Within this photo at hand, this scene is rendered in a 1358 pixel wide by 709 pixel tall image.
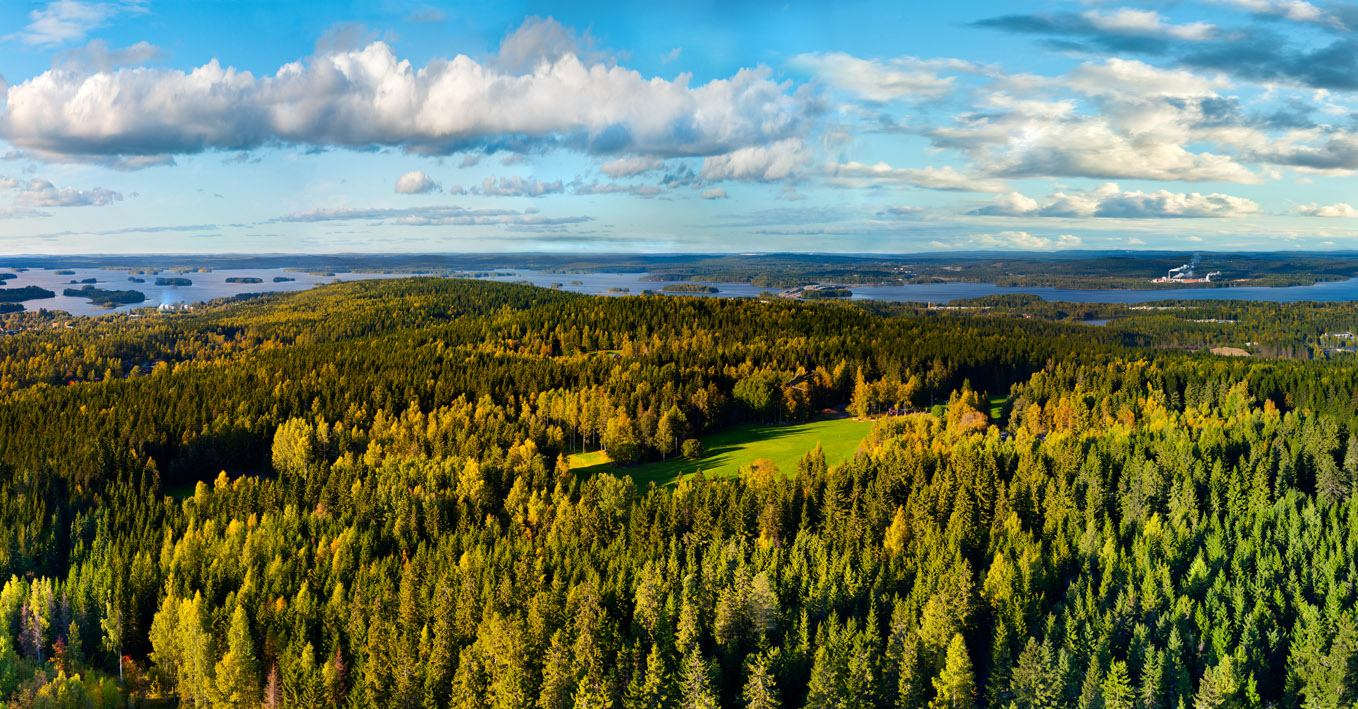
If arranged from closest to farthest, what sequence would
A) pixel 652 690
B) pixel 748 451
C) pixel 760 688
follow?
pixel 760 688 → pixel 652 690 → pixel 748 451

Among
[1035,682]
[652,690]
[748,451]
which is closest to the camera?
[1035,682]

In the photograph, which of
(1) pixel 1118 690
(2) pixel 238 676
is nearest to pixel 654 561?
(2) pixel 238 676

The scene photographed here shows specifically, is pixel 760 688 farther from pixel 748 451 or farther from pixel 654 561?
pixel 748 451

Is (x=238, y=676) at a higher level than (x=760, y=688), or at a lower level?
lower

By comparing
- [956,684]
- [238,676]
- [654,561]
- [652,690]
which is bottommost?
[238,676]

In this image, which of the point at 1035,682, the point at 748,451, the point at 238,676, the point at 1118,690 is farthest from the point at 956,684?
the point at 748,451

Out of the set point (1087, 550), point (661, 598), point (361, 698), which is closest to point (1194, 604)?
point (1087, 550)

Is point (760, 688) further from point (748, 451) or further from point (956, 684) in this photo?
point (748, 451)

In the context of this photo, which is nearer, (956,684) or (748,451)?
(956,684)
